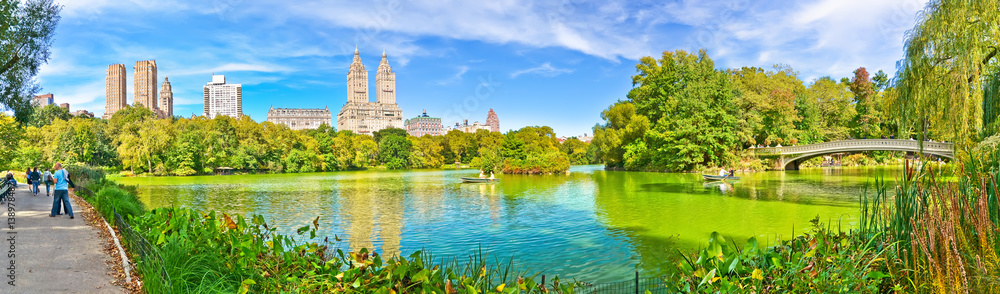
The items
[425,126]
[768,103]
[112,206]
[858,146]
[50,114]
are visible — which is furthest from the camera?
[425,126]

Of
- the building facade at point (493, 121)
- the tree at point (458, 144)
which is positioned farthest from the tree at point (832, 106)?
the building facade at point (493, 121)

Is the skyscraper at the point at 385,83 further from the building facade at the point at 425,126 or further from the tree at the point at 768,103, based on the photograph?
the tree at the point at 768,103

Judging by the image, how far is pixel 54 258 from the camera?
5.48m

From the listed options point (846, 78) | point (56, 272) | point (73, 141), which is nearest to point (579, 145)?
point (846, 78)

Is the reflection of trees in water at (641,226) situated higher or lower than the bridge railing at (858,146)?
lower

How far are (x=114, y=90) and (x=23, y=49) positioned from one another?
6455 inches

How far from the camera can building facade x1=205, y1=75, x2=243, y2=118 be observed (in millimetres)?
190250

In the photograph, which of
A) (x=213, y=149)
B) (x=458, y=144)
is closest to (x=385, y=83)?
(x=458, y=144)

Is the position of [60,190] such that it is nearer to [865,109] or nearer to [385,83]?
[865,109]

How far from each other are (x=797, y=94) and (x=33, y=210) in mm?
44093

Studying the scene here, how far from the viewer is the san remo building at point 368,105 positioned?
6176 inches

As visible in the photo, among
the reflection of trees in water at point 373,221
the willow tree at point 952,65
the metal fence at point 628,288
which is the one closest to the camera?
the metal fence at point 628,288

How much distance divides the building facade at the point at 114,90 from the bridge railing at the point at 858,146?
166m

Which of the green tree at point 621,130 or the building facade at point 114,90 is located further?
the building facade at point 114,90
